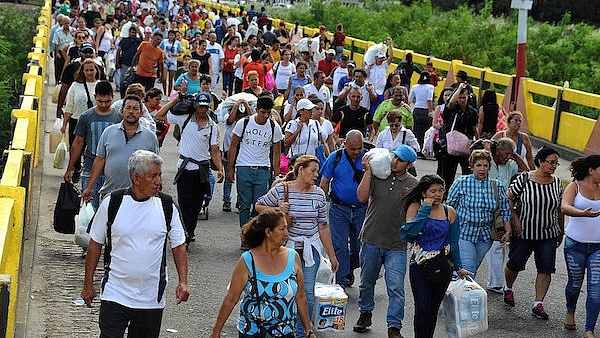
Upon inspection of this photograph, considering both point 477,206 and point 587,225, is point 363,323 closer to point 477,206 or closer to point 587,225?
point 477,206

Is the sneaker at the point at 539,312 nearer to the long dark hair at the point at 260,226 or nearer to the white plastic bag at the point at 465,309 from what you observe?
the white plastic bag at the point at 465,309

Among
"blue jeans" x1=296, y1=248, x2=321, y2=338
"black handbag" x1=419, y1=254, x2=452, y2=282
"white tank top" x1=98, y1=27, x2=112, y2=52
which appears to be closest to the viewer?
"black handbag" x1=419, y1=254, x2=452, y2=282

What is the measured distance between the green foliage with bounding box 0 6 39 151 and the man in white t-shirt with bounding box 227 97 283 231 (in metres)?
5.09

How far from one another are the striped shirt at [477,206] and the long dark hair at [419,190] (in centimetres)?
162

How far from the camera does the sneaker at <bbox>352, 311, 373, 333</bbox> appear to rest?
34.2 ft

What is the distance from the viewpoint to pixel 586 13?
61.4 metres

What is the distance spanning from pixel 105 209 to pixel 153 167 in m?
0.40

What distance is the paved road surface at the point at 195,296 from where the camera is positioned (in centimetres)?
1004

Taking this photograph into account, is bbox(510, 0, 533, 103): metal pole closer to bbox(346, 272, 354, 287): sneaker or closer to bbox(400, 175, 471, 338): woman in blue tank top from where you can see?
bbox(346, 272, 354, 287): sneaker

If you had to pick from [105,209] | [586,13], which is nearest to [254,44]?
[105,209]

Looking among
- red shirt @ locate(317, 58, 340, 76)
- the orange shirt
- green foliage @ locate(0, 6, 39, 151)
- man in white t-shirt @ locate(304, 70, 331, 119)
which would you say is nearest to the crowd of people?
green foliage @ locate(0, 6, 39, 151)

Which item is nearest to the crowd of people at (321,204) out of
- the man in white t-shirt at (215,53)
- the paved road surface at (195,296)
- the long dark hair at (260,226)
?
the long dark hair at (260,226)

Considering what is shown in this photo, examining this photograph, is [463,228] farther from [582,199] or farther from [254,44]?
[254,44]

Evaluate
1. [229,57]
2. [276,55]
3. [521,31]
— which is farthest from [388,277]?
[229,57]
